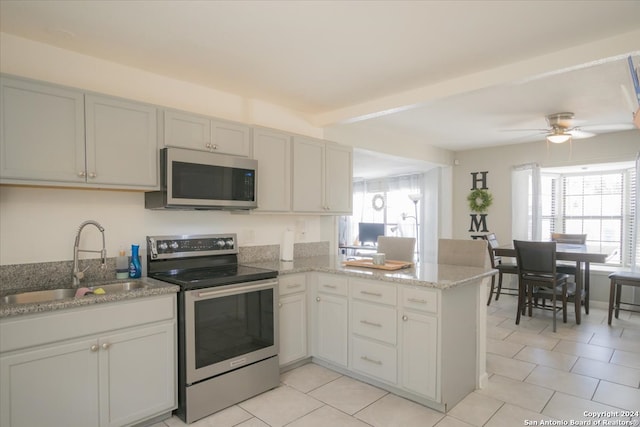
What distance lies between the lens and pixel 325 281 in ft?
10.1

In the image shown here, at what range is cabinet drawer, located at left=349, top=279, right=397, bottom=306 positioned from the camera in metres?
2.64

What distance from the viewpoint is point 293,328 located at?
3059 mm

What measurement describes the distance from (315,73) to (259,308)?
183 cm

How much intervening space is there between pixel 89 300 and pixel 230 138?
5.17 ft

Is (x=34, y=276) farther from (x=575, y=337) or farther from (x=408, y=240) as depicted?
(x=575, y=337)

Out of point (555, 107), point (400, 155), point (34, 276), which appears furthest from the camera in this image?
point (400, 155)

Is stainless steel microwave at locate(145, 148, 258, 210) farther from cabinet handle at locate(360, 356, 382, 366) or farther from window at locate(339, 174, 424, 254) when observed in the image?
window at locate(339, 174, 424, 254)

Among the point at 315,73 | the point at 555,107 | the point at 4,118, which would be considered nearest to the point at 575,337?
the point at 555,107

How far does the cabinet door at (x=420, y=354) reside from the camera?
7.93 feet

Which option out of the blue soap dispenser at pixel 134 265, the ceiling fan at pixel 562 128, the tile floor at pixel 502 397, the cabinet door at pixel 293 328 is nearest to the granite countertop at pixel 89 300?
the blue soap dispenser at pixel 134 265

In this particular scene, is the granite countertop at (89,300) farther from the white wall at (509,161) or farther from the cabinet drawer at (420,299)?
the white wall at (509,161)

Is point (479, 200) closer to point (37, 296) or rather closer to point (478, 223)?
point (478, 223)

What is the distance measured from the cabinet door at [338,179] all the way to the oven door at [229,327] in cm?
133

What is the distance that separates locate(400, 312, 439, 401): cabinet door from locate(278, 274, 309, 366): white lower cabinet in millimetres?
894
